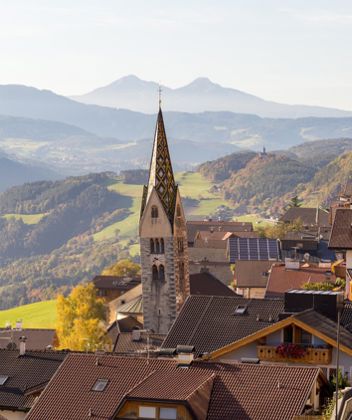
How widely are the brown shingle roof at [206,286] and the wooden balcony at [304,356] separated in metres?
72.9

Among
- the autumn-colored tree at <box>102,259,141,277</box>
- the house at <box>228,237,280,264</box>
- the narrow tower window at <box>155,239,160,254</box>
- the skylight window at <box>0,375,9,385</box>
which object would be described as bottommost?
the autumn-colored tree at <box>102,259,141,277</box>

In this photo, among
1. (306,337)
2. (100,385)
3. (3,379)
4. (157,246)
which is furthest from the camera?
(157,246)

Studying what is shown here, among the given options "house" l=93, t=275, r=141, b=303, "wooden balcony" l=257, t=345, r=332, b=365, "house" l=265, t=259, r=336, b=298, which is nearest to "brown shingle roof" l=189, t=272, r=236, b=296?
"house" l=265, t=259, r=336, b=298

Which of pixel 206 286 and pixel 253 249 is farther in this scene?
pixel 253 249

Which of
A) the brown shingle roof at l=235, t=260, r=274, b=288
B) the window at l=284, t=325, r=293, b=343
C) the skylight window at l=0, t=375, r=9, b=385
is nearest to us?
the window at l=284, t=325, r=293, b=343

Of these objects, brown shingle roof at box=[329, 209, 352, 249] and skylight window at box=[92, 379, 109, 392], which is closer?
skylight window at box=[92, 379, 109, 392]

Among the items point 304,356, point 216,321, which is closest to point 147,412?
point 304,356

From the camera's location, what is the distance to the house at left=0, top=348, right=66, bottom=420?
161ft

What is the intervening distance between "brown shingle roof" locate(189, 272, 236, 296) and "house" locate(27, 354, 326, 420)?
253ft

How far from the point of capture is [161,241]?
10638 cm

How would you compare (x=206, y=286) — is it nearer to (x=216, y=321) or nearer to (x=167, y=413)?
(x=216, y=321)

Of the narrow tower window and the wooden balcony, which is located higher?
the wooden balcony

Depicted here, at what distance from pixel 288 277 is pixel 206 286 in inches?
Result: 489

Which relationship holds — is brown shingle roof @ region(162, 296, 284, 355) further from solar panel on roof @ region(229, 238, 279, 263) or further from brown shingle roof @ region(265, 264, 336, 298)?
solar panel on roof @ region(229, 238, 279, 263)
